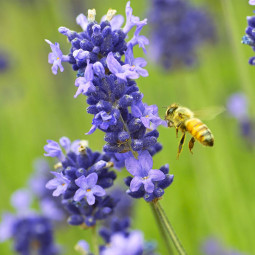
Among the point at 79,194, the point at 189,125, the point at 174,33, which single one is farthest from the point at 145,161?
the point at 174,33

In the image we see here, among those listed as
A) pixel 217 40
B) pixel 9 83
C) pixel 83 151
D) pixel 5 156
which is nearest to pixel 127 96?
pixel 83 151

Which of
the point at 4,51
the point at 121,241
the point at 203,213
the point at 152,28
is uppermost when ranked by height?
the point at 4,51

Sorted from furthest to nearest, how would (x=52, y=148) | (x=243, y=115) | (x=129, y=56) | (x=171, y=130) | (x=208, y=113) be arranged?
(x=171, y=130) → (x=243, y=115) → (x=208, y=113) → (x=52, y=148) → (x=129, y=56)

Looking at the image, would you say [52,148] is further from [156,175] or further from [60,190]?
[156,175]

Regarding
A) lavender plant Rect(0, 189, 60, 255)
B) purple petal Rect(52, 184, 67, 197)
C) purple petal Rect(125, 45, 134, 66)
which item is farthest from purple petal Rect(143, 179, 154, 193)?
lavender plant Rect(0, 189, 60, 255)

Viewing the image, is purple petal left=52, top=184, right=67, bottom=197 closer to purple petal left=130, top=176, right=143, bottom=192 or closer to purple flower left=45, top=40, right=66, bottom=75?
purple petal left=130, top=176, right=143, bottom=192

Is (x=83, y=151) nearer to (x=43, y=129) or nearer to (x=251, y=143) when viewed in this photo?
(x=251, y=143)

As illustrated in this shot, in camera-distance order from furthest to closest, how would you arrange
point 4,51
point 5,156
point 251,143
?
point 5,156, point 4,51, point 251,143
